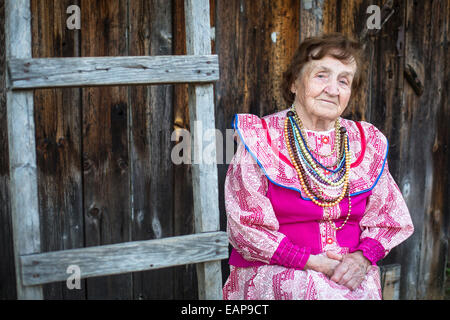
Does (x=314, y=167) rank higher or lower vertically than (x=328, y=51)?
lower

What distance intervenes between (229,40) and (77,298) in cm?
150

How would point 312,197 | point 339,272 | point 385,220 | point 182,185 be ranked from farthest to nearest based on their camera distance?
1. point 182,185
2. point 385,220
3. point 312,197
4. point 339,272

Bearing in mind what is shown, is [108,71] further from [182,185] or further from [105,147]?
[182,185]

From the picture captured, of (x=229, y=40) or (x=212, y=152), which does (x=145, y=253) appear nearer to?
(x=212, y=152)

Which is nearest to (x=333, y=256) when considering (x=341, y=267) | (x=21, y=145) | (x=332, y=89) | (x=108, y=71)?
(x=341, y=267)

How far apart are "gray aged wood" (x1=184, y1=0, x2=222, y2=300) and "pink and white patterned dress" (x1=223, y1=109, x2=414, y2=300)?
0.70 feet

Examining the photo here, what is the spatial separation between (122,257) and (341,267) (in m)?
0.89

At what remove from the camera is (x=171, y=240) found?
6.10 feet

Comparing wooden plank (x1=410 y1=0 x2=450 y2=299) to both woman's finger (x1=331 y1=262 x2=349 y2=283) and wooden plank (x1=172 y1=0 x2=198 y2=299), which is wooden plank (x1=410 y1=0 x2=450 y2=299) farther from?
wooden plank (x1=172 y1=0 x2=198 y2=299)

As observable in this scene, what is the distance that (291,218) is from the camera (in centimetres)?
217

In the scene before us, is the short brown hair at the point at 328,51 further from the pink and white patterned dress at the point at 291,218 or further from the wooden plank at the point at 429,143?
the wooden plank at the point at 429,143

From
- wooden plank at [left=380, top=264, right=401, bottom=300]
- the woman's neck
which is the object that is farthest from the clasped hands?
wooden plank at [left=380, top=264, right=401, bottom=300]

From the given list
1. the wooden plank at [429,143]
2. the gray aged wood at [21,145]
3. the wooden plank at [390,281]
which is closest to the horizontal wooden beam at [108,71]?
the gray aged wood at [21,145]
